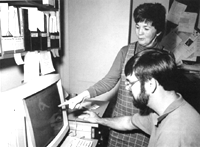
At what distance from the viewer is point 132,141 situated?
157 cm

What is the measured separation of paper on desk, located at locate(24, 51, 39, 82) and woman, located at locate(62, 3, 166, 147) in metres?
0.40

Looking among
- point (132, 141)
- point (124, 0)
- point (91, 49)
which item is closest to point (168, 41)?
point (124, 0)

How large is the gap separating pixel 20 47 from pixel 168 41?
5.94ft

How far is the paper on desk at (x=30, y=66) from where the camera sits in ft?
4.84

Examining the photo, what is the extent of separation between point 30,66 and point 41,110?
561 mm

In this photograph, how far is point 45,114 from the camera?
1101 millimetres

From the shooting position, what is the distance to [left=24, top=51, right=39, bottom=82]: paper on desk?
1477 millimetres

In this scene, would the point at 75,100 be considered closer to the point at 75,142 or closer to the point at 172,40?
the point at 75,142

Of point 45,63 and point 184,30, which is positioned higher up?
point 184,30

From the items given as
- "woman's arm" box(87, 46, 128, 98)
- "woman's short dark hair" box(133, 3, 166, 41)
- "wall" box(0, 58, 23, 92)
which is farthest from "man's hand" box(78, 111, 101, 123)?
"woman's short dark hair" box(133, 3, 166, 41)

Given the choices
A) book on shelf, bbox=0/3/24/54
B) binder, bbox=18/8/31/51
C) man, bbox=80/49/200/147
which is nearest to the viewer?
man, bbox=80/49/200/147

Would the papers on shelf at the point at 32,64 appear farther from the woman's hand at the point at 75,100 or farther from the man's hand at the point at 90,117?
the man's hand at the point at 90,117

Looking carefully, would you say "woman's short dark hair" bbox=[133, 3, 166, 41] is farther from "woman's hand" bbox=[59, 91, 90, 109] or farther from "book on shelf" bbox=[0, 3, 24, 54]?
"book on shelf" bbox=[0, 3, 24, 54]

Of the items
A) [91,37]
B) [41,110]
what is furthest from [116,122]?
[91,37]
